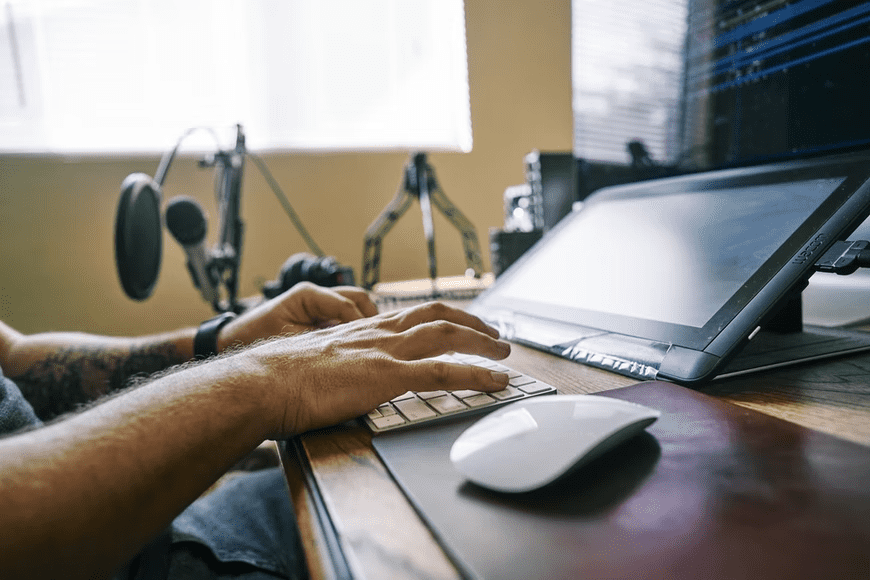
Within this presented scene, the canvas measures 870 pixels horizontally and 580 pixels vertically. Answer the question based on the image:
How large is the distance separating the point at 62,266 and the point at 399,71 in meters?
1.31

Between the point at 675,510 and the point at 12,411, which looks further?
the point at 12,411

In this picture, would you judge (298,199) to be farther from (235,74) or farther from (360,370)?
(360,370)

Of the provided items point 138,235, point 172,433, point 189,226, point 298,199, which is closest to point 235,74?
point 298,199

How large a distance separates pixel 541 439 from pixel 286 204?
158 centimetres

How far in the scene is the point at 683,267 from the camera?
48cm

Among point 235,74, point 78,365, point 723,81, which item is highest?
point 235,74

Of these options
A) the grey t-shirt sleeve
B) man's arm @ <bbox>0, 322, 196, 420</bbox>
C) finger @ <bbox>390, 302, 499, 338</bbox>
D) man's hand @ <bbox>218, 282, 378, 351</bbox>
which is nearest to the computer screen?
finger @ <bbox>390, 302, 499, 338</bbox>

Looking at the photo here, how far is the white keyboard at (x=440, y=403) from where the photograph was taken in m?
0.34

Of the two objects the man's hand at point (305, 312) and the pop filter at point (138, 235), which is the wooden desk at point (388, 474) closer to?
the man's hand at point (305, 312)

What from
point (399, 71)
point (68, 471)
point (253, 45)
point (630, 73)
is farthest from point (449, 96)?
point (68, 471)

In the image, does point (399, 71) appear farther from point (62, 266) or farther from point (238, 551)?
point (238, 551)

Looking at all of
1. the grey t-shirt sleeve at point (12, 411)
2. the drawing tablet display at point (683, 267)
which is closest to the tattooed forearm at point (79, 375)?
the grey t-shirt sleeve at point (12, 411)

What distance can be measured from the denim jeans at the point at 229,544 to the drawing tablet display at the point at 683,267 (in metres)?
0.35

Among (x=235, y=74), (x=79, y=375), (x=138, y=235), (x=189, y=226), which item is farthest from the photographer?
(x=235, y=74)
